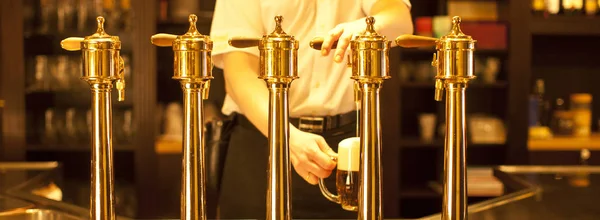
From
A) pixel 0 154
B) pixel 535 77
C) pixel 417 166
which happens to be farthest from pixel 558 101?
pixel 0 154

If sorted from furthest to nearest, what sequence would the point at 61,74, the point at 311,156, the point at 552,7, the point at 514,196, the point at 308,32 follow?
the point at 552,7 → the point at 61,74 → the point at 308,32 → the point at 514,196 → the point at 311,156

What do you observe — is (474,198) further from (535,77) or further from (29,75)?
(29,75)

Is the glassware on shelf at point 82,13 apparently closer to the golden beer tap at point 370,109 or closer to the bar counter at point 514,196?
the bar counter at point 514,196

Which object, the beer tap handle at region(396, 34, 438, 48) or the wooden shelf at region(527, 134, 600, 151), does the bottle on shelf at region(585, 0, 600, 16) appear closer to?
the wooden shelf at region(527, 134, 600, 151)

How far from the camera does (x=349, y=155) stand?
3.74ft

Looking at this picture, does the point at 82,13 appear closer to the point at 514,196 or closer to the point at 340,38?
the point at 514,196

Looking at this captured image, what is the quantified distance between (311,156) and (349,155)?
0.28m

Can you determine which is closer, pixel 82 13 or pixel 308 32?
pixel 308 32

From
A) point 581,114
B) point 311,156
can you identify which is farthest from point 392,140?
point 311,156

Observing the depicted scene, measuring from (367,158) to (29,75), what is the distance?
350 cm

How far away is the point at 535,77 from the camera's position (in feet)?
15.0

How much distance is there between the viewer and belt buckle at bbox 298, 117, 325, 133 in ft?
5.99

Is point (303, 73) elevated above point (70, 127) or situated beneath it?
elevated above

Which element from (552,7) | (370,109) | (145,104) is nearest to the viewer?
(370,109)
